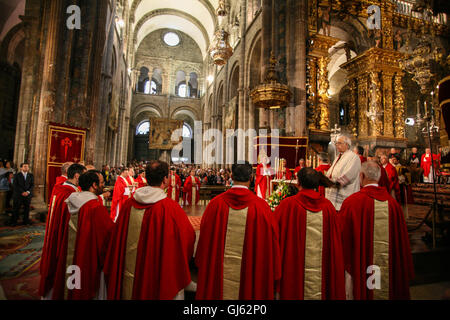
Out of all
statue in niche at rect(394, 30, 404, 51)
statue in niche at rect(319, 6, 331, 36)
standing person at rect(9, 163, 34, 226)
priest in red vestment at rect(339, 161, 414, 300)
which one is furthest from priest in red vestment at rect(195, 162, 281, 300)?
statue in niche at rect(394, 30, 404, 51)

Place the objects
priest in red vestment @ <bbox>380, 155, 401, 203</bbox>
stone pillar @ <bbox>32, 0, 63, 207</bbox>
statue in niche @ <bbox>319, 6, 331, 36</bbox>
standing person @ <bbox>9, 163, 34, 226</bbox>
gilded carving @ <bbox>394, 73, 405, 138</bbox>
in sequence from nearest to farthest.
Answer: priest in red vestment @ <bbox>380, 155, 401, 203</bbox>
standing person @ <bbox>9, 163, 34, 226</bbox>
stone pillar @ <bbox>32, 0, 63, 207</bbox>
statue in niche @ <bbox>319, 6, 331, 36</bbox>
gilded carving @ <bbox>394, 73, 405, 138</bbox>

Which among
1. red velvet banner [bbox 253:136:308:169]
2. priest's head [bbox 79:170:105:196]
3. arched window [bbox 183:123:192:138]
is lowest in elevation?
priest's head [bbox 79:170:105:196]

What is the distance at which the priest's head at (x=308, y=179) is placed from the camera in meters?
2.00

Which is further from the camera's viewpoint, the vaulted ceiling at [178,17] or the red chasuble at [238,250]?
the vaulted ceiling at [178,17]

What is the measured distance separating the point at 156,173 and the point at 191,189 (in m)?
8.04

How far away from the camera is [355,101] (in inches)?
510

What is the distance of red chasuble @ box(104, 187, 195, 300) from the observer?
1780 mm

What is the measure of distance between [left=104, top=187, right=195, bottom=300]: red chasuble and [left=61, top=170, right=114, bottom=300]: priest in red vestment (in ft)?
0.66

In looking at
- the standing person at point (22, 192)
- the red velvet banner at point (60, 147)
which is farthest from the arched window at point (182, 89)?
the standing person at point (22, 192)

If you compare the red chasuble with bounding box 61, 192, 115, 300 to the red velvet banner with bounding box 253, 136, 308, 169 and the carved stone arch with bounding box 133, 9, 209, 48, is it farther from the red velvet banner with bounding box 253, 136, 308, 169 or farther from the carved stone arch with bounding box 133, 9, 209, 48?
the carved stone arch with bounding box 133, 9, 209, 48

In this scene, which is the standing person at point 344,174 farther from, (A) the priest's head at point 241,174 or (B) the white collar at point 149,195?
(B) the white collar at point 149,195

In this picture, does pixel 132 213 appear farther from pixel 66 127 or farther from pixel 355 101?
pixel 355 101

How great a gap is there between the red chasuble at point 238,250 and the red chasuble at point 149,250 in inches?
7.0

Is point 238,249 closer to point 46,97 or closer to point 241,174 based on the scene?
point 241,174
